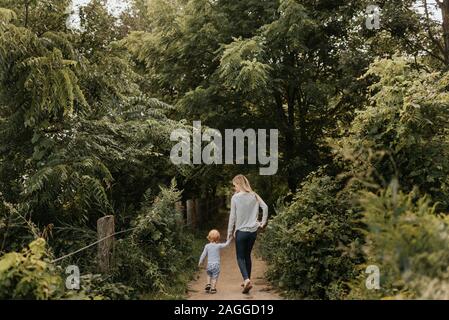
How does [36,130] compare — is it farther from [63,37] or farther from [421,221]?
[421,221]

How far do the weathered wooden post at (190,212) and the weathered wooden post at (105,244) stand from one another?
291 inches

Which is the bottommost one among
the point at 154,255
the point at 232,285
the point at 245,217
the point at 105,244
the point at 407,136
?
the point at 232,285

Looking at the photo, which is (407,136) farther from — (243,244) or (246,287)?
(246,287)

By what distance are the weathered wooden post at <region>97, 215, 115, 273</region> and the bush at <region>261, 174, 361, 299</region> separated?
9.75 ft

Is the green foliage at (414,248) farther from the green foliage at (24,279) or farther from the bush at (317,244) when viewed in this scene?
the green foliage at (24,279)

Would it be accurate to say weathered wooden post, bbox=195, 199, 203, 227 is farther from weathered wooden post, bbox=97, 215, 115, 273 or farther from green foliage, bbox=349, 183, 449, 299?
green foliage, bbox=349, 183, 449, 299

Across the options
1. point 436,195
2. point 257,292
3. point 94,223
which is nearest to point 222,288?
point 257,292

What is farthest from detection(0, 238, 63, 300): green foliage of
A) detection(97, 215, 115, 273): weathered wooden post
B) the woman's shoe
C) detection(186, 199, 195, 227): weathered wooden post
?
detection(186, 199, 195, 227): weathered wooden post

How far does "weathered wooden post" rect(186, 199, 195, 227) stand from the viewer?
16006mm

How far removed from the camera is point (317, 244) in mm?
8828

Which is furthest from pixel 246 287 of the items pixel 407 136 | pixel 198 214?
pixel 198 214

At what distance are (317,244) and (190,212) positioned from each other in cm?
793

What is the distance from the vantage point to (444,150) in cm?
877

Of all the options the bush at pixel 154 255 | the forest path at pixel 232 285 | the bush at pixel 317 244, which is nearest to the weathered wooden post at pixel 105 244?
the bush at pixel 154 255
